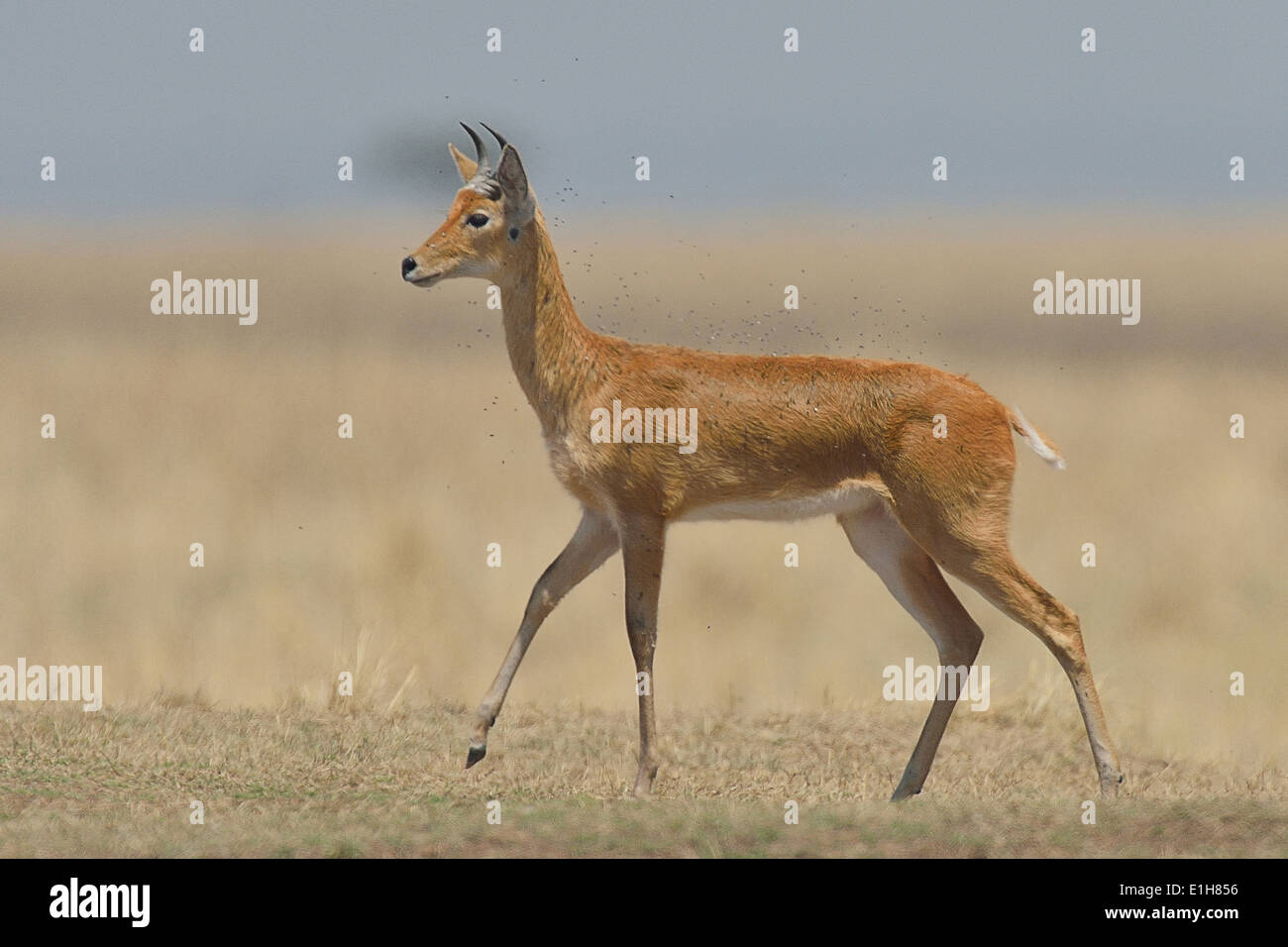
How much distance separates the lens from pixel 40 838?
29.4ft

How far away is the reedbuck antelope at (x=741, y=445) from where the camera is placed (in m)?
10.5

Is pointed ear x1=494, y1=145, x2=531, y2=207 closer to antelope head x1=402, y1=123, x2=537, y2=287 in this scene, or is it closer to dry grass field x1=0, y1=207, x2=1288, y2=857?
antelope head x1=402, y1=123, x2=537, y2=287

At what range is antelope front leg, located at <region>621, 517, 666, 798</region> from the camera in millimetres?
10461

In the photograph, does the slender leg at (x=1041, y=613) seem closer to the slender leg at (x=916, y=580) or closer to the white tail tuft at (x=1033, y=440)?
the slender leg at (x=916, y=580)

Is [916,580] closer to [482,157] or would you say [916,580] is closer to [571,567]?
[571,567]

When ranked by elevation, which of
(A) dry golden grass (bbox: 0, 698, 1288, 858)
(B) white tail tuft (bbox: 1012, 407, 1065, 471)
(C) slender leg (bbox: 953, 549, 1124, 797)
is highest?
(B) white tail tuft (bbox: 1012, 407, 1065, 471)

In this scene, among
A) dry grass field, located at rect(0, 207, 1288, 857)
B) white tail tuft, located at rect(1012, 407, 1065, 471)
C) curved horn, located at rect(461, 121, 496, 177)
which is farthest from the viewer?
white tail tuft, located at rect(1012, 407, 1065, 471)

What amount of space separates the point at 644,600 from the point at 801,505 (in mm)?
1031

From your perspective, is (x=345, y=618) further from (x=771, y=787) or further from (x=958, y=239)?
(x=958, y=239)

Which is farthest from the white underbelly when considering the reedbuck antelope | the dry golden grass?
the dry golden grass

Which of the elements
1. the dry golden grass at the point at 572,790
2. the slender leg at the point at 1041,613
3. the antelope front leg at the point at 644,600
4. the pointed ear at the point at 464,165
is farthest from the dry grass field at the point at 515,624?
the pointed ear at the point at 464,165

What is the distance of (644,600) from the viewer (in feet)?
34.9

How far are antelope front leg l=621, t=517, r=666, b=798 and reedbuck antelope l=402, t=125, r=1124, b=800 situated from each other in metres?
0.01

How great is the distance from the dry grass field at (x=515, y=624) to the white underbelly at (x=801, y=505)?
105 centimetres
